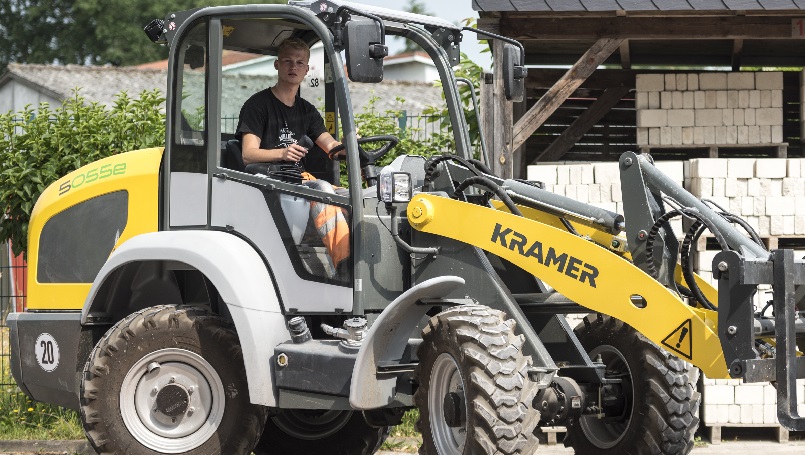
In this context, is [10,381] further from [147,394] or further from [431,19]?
[431,19]

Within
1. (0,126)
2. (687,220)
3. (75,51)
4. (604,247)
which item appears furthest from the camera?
(75,51)

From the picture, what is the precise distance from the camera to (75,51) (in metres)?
59.6

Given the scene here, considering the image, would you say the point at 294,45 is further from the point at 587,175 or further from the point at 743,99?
the point at 743,99

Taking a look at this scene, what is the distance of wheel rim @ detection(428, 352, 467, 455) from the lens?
6.45 meters

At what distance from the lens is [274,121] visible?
770cm

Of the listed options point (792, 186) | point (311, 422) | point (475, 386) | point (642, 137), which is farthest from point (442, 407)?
point (642, 137)

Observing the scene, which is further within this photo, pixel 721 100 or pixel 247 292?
pixel 721 100

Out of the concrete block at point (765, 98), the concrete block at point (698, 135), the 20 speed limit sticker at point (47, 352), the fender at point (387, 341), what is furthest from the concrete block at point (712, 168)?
the 20 speed limit sticker at point (47, 352)

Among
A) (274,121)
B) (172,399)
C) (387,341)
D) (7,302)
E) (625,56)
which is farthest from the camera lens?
(625,56)

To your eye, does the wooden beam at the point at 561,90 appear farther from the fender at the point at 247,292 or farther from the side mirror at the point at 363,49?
the side mirror at the point at 363,49

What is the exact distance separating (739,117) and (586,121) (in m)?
2.77

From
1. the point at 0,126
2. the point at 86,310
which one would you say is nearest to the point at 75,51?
the point at 0,126

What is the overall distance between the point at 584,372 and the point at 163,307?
2.54 m

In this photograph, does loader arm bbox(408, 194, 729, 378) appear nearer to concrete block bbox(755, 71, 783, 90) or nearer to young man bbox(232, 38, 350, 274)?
young man bbox(232, 38, 350, 274)
